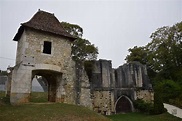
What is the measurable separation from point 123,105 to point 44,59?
11656 millimetres

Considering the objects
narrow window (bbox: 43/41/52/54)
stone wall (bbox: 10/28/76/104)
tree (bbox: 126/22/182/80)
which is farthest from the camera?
tree (bbox: 126/22/182/80)

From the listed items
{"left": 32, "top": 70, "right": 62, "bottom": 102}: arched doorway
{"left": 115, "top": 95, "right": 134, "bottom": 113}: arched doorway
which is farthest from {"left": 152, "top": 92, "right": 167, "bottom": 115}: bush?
{"left": 32, "top": 70, "right": 62, "bottom": 102}: arched doorway

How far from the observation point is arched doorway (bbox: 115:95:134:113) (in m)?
19.3

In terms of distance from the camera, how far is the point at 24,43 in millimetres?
11852

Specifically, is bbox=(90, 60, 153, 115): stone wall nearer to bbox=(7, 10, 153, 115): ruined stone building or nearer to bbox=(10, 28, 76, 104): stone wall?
bbox=(7, 10, 153, 115): ruined stone building

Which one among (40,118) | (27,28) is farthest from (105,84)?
(40,118)

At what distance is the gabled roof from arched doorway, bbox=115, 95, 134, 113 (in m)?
9.95

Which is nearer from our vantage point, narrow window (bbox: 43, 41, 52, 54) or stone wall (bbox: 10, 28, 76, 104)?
stone wall (bbox: 10, 28, 76, 104)

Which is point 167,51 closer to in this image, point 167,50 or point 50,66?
point 167,50

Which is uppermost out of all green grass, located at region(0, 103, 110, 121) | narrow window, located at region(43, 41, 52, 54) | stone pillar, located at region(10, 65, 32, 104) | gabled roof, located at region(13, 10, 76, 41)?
gabled roof, located at region(13, 10, 76, 41)

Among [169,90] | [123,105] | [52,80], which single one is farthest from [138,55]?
[52,80]

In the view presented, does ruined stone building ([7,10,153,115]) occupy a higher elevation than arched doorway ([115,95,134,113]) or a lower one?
higher

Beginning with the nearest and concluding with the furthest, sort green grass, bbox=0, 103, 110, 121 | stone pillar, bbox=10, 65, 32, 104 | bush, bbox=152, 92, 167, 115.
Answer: green grass, bbox=0, 103, 110, 121 < stone pillar, bbox=10, 65, 32, 104 < bush, bbox=152, 92, 167, 115

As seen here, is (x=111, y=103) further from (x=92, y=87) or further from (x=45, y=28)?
(x=45, y=28)
